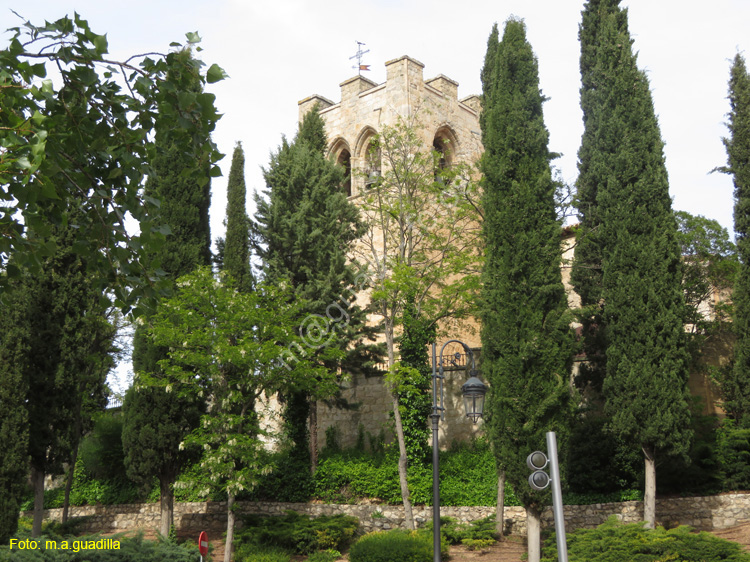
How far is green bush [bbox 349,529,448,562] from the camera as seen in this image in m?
14.1

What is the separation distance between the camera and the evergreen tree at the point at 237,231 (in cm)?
2089

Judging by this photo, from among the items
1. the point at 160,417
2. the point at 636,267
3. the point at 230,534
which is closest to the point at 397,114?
the point at 636,267

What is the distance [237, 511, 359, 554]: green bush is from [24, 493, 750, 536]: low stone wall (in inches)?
30.1

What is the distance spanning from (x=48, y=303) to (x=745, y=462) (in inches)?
617

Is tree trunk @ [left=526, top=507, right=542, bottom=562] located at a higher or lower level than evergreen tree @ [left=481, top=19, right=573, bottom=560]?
lower

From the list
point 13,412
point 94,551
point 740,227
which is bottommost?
point 94,551

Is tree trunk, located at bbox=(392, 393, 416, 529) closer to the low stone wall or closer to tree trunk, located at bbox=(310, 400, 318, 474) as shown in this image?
the low stone wall

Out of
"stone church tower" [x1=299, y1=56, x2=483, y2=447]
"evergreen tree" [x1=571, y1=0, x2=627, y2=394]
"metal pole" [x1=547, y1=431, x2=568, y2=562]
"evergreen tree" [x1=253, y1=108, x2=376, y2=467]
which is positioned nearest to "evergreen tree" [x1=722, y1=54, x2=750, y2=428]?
"evergreen tree" [x1=571, y1=0, x2=627, y2=394]

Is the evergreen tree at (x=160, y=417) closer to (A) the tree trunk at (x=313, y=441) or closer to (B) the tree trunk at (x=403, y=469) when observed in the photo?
(A) the tree trunk at (x=313, y=441)

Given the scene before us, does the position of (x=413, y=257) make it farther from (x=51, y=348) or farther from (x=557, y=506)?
(x=557, y=506)

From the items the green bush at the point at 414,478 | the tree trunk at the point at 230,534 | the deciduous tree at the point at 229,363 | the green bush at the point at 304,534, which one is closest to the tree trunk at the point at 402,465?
the green bush at the point at 414,478

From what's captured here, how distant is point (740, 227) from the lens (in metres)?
17.9

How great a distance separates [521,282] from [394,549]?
A: 573cm

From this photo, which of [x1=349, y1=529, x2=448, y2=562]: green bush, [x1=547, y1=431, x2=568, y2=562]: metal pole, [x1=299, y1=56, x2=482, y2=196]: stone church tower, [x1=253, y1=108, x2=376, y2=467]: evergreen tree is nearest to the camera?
[x1=547, y1=431, x2=568, y2=562]: metal pole
